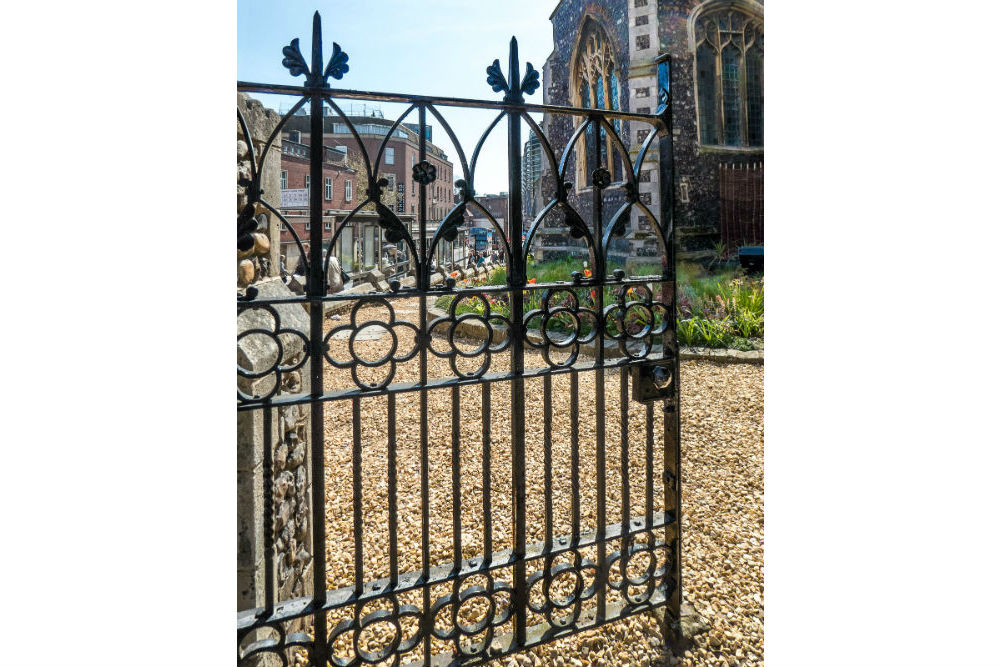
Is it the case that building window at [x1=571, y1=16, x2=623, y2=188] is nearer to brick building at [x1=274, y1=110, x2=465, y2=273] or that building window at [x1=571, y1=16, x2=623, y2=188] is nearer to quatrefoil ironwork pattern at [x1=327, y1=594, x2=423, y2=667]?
brick building at [x1=274, y1=110, x2=465, y2=273]

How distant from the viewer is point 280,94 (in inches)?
51.0

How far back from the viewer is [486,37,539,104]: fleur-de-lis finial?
151cm

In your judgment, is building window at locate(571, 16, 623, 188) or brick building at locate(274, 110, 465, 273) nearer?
brick building at locate(274, 110, 465, 273)

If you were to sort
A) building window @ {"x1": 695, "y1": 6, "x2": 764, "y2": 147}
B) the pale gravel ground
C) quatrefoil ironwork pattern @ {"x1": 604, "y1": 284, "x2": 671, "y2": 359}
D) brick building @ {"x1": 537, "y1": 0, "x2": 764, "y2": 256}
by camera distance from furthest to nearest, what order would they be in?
building window @ {"x1": 695, "y1": 6, "x2": 764, "y2": 147}
brick building @ {"x1": 537, "y1": 0, "x2": 764, "y2": 256}
the pale gravel ground
quatrefoil ironwork pattern @ {"x1": 604, "y1": 284, "x2": 671, "y2": 359}

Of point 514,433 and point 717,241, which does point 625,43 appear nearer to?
point 717,241

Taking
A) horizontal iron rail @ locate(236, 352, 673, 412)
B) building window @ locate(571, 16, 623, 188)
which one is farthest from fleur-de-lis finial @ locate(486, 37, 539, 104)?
building window @ locate(571, 16, 623, 188)

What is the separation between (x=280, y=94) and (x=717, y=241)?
9.69m

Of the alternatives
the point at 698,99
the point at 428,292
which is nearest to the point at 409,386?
the point at 428,292

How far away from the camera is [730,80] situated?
10.2 metres

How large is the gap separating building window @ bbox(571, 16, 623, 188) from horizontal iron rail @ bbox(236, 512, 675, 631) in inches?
366

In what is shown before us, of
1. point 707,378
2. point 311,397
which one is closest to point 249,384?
point 311,397

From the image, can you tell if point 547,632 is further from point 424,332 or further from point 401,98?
point 401,98

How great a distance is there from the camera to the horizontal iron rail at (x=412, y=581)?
1406 mm

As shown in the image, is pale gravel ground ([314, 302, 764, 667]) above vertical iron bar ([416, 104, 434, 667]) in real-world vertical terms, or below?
below
